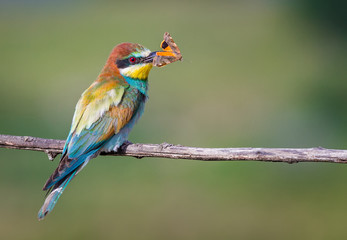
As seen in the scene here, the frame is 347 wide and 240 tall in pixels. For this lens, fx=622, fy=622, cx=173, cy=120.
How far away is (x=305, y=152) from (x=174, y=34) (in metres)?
15.4

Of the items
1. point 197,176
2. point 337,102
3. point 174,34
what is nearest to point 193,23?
point 174,34

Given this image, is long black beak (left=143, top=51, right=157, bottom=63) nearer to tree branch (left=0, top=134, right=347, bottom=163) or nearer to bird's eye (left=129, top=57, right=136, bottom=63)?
bird's eye (left=129, top=57, right=136, bottom=63)

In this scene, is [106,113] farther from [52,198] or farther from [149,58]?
[52,198]

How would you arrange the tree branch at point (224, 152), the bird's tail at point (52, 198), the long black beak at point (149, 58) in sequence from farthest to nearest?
the long black beak at point (149, 58) → the bird's tail at point (52, 198) → the tree branch at point (224, 152)

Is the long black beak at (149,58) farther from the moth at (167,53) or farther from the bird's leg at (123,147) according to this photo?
the bird's leg at (123,147)

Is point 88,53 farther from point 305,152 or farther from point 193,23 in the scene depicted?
point 305,152

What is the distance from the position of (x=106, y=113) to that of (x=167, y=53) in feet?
1.37

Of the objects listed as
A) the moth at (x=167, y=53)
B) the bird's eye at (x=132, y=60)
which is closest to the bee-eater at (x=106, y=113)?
the bird's eye at (x=132, y=60)

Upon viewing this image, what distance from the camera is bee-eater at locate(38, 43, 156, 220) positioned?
9.31ft

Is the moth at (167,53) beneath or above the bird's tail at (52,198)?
above

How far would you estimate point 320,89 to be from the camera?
1209 cm

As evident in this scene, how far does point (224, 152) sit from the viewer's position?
2.55m

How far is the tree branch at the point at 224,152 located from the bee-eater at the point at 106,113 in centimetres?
13

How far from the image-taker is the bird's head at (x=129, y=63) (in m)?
3.22
